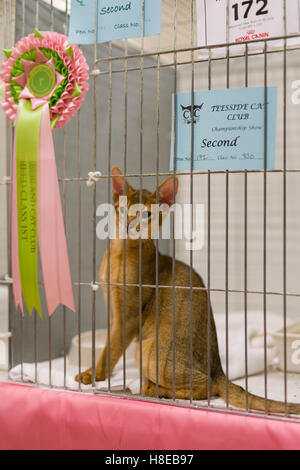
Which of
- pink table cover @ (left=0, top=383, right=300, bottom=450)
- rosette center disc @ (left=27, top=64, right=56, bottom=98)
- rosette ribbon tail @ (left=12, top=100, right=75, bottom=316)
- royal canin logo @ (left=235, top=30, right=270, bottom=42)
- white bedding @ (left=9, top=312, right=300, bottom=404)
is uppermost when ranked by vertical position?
royal canin logo @ (left=235, top=30, right=270, bottom=42)

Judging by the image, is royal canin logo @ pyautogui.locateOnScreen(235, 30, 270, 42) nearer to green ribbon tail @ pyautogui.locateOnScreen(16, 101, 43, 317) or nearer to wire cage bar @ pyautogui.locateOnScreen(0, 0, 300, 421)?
wire cage bar @ pyautogui.locateOnScreen(0, 0, 300, 421)

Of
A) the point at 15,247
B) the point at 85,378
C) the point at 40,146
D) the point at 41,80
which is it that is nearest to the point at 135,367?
the point at 85,378

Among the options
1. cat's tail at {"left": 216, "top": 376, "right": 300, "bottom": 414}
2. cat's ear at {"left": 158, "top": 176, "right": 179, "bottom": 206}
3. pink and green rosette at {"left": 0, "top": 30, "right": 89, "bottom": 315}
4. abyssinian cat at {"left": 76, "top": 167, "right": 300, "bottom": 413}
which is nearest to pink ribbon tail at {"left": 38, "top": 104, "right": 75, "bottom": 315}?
pink and green rosette at {"left": 0, "top": 30, "right": 89, "bottom": 315}

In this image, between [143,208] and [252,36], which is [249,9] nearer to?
[252,36]

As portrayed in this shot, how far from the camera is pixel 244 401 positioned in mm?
1084

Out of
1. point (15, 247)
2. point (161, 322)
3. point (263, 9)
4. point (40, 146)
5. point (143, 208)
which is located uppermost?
point (263, 9)

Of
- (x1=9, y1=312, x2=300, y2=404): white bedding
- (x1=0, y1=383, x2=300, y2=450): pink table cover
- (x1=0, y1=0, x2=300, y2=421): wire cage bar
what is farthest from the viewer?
(x1=9, y1=312, x2=300, y2=404): white bedding

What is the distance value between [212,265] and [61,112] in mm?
886

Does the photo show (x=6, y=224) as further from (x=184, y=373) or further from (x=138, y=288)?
(x=184, y=373)

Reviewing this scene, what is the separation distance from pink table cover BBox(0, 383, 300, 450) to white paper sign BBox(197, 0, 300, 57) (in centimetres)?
83

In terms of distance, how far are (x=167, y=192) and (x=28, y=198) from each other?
14.2 inches

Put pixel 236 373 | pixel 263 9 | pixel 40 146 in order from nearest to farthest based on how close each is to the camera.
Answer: pixel 263 9, pixel 40 146, pixel 236 373

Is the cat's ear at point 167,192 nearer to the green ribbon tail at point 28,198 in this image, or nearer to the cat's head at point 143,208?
the cat's head at point 143,208

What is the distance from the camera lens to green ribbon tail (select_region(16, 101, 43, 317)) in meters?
1.19
